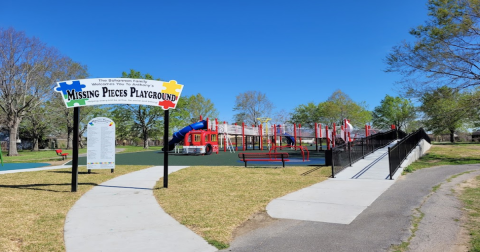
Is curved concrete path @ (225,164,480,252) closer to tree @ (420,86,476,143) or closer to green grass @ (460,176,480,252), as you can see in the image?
green grass @ (460,176,480,252)

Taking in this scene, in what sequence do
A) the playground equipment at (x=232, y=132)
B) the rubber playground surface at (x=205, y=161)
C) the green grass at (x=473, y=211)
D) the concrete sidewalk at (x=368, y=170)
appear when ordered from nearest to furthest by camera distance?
the green grass at (x=473, y=211) < the concrete sidewalk at (x=368, y=170) < the rubber playground surface at (x=205, y=161) < the playground equipment at (x=232, y=132)

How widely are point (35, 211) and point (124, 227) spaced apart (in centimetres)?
265

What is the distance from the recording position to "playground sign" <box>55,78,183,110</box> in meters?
9.05

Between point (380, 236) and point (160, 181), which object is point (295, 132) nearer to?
point (160, 181)

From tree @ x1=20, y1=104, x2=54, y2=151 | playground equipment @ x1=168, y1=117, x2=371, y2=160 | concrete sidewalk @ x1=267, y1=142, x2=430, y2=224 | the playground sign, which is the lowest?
concrete sidewalk @ x1=267, y1=142, x2=430, y2=224

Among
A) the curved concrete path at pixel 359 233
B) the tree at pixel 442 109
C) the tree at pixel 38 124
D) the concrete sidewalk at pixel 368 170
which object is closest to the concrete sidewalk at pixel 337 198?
the concrete sidewalk at pixel 368 170

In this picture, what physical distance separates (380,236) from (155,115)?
48969mm

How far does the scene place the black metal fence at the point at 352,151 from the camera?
40.6 feet

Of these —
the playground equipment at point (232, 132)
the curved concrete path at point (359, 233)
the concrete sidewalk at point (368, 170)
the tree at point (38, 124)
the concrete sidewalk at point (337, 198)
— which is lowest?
the curved concrete path at point (359, 233)

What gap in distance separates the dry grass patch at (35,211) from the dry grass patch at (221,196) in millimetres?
2027

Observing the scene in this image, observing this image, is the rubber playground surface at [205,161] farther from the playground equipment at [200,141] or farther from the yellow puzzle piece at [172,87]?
the yellow puzzle piece at [172,87]

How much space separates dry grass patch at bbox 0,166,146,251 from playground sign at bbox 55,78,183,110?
8.85ft

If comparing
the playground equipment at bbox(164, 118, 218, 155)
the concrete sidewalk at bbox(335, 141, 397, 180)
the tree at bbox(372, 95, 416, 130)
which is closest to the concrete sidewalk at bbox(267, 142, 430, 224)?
the concrete sidewalk at bbox(335, 141, 397, 180)

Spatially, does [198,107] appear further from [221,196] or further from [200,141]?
[221,196]
